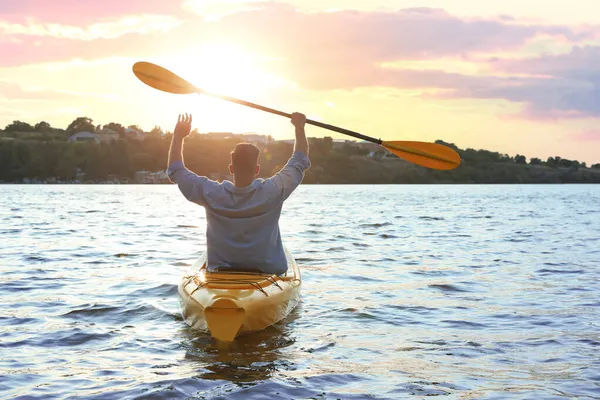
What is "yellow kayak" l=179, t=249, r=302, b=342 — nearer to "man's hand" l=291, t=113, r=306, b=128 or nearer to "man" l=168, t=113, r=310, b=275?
"man" l=168, t=113, r=310, b=275

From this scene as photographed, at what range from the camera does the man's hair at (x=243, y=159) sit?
21.5 feet

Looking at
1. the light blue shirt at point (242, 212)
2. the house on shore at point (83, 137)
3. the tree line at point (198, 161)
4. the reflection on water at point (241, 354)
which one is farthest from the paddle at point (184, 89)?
the house on shore at point (83, 137)

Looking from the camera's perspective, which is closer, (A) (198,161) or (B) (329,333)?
(B) (329,333)

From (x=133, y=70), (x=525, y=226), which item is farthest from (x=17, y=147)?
(x=133, y=70)

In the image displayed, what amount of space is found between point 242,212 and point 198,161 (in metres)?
123

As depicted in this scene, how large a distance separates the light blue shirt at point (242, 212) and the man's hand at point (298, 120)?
0.53m

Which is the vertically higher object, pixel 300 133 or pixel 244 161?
pixel 300 133

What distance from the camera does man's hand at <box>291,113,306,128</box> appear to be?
7539mm

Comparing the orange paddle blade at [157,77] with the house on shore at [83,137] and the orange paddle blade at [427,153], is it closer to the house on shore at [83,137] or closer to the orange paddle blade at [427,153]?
the orange paddle blade at [427,153]

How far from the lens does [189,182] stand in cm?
662

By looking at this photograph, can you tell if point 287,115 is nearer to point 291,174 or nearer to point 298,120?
point 298,120

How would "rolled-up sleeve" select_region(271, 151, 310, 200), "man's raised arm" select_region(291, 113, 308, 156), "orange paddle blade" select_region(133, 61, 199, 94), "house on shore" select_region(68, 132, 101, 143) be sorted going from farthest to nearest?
"house on shore" select_region(68, 132, 101, 143) → "orange paddle blade" select_region(133, 61, 199, 94) → "man's raised arm" select_region(291, 113, 308, 156) → "rolled-up sleeve" select_region(271, 151, 310, 200)

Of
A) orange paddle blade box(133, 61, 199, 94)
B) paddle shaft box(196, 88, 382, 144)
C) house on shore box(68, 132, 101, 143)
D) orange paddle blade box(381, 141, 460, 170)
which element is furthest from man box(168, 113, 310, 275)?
house on shore box(68, 132, 101, 143)

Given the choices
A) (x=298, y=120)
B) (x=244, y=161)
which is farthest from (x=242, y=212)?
(x=298, y=120)
